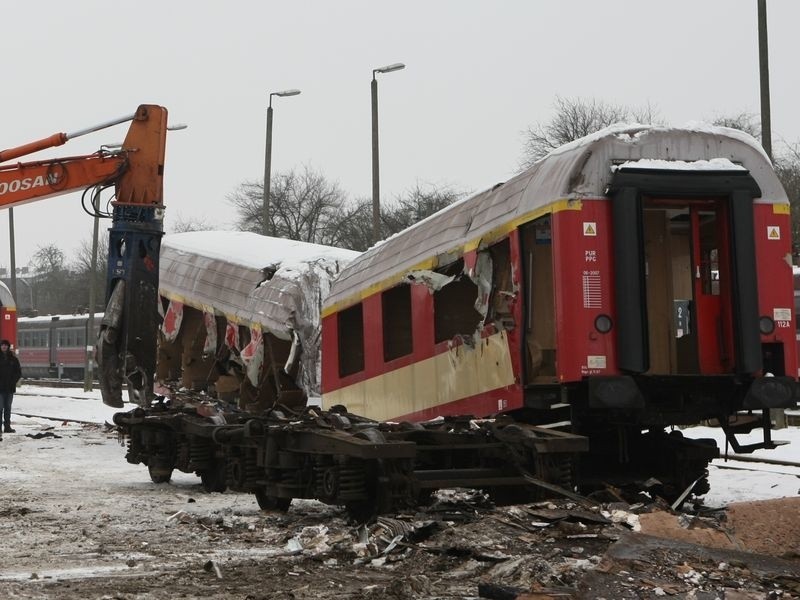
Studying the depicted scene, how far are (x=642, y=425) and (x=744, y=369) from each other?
105 cm

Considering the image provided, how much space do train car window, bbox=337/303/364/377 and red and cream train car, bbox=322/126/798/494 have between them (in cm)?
330

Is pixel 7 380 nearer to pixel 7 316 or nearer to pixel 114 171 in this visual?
pixel 114 171

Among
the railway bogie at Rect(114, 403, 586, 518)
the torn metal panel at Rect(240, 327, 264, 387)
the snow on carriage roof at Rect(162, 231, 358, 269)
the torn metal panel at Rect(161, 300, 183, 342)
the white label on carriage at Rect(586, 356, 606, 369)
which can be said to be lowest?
the railway bogie at Rect(114, 403, 586, 518)

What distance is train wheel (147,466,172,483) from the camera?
14256mm

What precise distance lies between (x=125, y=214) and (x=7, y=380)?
965 cm

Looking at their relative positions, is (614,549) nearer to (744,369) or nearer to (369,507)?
(369,507)

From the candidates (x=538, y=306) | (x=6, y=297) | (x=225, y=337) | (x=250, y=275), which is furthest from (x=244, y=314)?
(x=6, y=297)

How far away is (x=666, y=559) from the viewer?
693 cm

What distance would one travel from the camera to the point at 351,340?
15.7 meters

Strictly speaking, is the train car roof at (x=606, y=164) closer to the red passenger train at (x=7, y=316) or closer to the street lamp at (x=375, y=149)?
the street lamp at (x=375, y=149)

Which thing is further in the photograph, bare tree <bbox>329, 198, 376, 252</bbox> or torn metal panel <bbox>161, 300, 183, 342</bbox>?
bare tree <bbox>329, 198, 376, 252</bbox>

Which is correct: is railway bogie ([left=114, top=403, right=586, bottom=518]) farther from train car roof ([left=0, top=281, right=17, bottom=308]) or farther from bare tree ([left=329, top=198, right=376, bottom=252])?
bare tree ([left=329, top=198, right=376, bottom=252])

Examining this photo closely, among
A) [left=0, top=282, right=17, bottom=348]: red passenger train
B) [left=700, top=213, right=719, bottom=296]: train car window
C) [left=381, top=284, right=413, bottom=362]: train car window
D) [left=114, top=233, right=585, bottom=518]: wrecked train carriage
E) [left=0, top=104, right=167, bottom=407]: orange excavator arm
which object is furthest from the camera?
[left=0, top=282, right=17, bottom=348]: red passenger train

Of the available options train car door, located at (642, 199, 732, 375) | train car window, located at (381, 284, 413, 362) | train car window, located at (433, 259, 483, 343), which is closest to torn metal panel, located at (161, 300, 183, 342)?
train car window, located at (381, 284, 413, 362)
